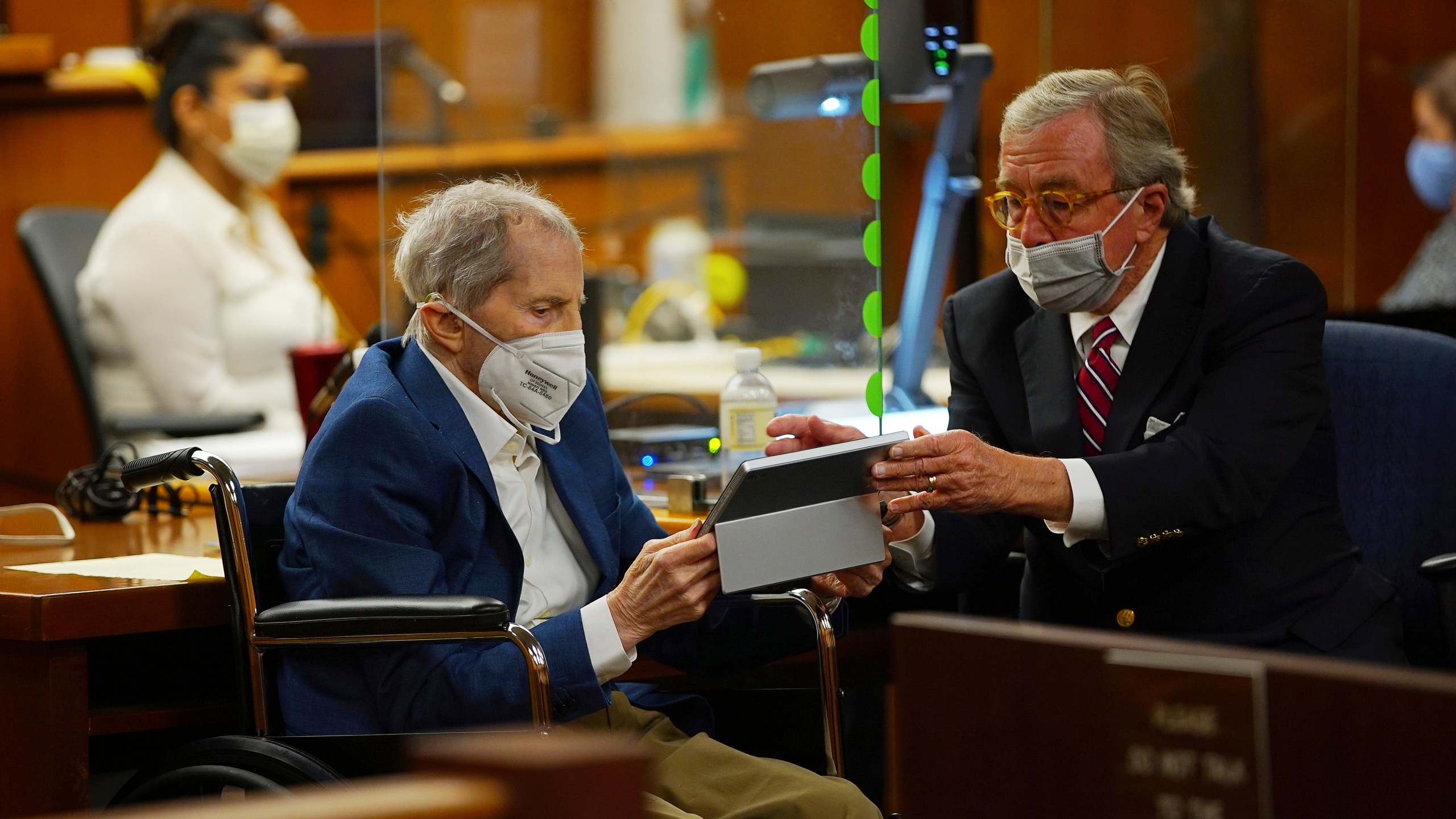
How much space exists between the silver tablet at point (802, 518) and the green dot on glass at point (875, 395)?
0.51m

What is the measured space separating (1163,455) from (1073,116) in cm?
46

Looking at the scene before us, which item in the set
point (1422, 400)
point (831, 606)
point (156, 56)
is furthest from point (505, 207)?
point (156, 56)

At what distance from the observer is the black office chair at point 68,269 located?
12.5 ft

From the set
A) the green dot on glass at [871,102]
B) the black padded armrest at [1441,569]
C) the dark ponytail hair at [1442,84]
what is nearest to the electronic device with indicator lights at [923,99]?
the green dot on glass at [871,102]

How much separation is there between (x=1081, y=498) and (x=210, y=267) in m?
2.90

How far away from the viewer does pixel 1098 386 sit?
2.04 meters

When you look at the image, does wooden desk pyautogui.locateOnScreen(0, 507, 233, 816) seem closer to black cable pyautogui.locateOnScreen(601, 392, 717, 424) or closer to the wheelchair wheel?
the wheelchair wheel

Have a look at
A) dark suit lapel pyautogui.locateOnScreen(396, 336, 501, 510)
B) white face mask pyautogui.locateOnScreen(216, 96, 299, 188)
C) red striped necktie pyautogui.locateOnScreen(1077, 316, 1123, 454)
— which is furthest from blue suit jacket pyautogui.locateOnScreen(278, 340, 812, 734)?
white face mask pyautogui.locateOnScreen(216, 96, 299, 188)

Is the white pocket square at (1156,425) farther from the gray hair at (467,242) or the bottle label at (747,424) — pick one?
the gray hair at (467,242)

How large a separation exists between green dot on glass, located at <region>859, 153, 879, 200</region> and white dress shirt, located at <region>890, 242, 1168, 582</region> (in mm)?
467

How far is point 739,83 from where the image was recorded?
3.32 meters

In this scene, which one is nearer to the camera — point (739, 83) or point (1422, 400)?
point (1422, 400)

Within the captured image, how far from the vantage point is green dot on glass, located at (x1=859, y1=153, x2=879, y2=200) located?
244 centimetres

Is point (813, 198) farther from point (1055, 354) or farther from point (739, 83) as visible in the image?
point (1055, 354)
